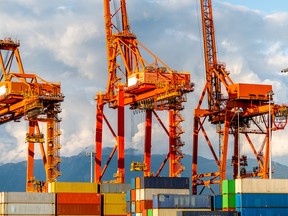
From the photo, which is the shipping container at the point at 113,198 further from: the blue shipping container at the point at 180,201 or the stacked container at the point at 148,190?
the blue shipping container at the point at 180,201

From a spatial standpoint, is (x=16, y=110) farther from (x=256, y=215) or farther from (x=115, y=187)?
(x=256, y=215)

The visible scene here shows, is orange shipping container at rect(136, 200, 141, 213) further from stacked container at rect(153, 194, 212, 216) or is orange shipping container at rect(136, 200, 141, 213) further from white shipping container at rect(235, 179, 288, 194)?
white shipping container at rect(235, 179, 288, 194)

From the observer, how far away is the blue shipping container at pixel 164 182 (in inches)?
3607

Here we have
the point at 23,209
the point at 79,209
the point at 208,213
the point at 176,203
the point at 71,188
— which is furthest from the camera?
the point at 71,188

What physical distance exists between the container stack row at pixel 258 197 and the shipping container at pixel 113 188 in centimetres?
2567

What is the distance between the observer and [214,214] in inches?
3027

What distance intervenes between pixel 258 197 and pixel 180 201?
9.55 metres

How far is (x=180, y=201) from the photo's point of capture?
85.4 metres

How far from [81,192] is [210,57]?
37648 mm

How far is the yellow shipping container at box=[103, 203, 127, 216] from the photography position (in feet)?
327

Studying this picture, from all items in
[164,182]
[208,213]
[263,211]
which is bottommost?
[208,213]

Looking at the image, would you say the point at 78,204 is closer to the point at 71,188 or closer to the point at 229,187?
the point at 71,188

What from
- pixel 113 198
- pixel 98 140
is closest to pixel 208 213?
pixel 113 198

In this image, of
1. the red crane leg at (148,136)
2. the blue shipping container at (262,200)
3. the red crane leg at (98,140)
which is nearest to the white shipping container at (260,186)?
the blue shipping container at (262,200)
